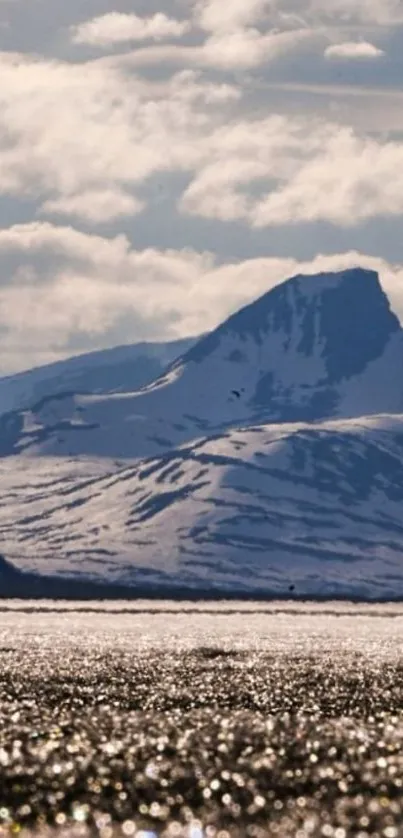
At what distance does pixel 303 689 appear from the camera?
79.1m

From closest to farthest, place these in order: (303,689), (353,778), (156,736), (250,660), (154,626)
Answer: (353,778) < (156,736) < (303,689) < (250,660) < (154,626)

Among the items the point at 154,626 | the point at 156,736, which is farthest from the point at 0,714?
the point at 154,626

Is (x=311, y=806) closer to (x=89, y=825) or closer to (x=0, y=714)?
(x=89, y=825)

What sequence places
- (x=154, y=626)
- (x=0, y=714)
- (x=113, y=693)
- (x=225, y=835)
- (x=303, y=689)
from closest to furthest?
(x=225, y=835), (x=0, y=714), (x=113, y=693), (x=303, y=689), (x=154, y=626)

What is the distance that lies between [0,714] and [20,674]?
2553cm

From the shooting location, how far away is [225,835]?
35344 mm

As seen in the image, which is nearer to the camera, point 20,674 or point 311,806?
point 311,806

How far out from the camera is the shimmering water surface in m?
37.8

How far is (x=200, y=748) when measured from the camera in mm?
49969

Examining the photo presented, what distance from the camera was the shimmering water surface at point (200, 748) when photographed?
37844 mm

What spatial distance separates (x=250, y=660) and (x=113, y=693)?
32.9 metres

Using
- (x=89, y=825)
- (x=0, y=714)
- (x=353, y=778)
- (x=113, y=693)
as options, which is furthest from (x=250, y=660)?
(x=89, y=825)

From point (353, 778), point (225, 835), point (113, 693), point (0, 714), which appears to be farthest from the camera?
point (113, 693)

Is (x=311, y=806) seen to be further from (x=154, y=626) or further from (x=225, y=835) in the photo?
(x=154, y=626)
